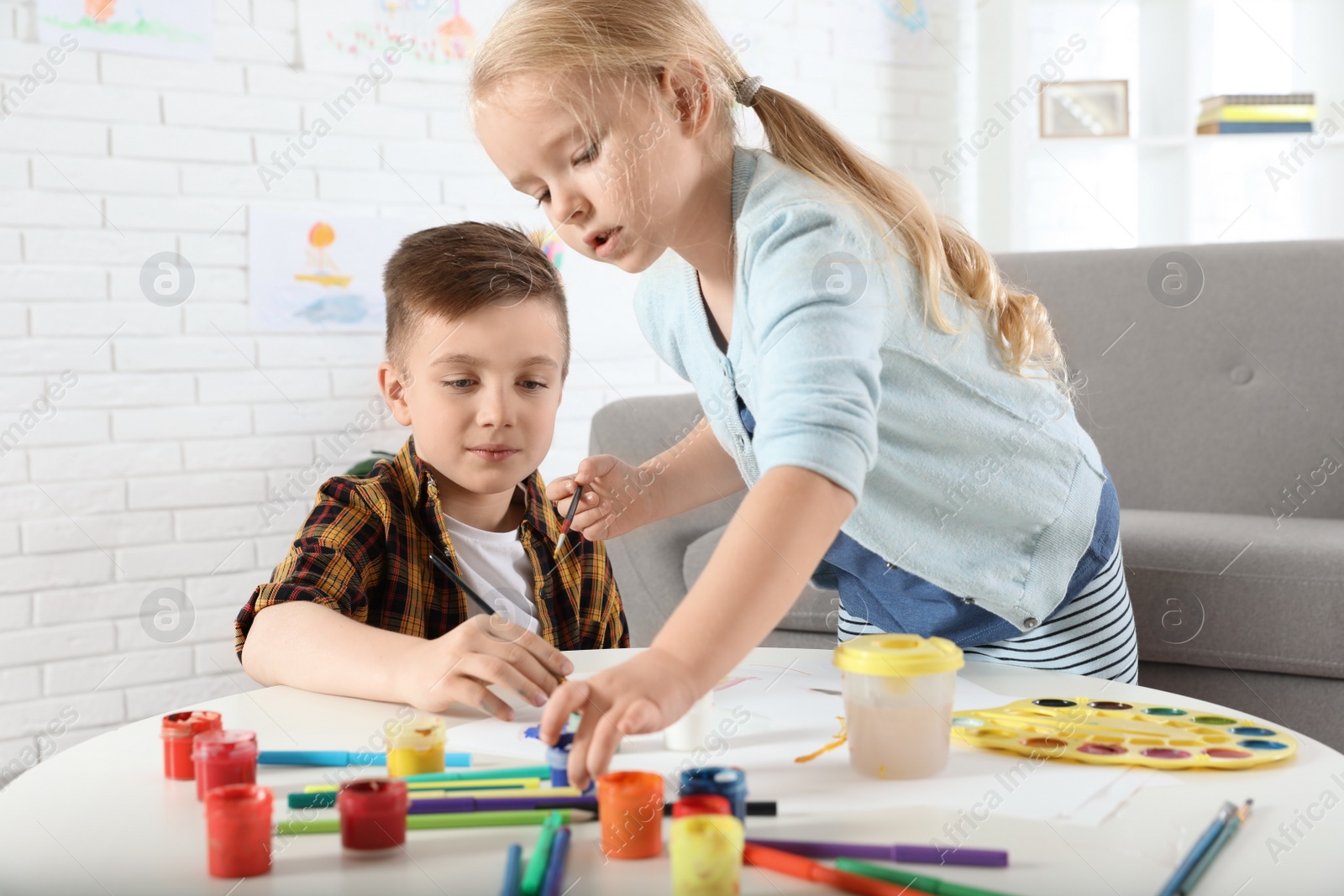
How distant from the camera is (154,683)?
2367 mm

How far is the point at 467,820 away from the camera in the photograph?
22.8 inches

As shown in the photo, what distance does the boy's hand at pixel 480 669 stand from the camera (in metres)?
0.78

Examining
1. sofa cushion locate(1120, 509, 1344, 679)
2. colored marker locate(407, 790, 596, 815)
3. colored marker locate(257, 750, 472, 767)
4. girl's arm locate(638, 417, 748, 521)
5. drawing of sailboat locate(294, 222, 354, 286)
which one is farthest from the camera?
drawing of sailboat locate(294, 222, 354, 286)

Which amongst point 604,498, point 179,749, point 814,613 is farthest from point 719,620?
point 814,613

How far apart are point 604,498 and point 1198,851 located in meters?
0.63

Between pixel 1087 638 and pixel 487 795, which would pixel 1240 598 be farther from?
pixel 487 795

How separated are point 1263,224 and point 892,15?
120 centimetres

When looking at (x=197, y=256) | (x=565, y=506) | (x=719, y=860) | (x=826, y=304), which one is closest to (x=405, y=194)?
(x=197, y=256)

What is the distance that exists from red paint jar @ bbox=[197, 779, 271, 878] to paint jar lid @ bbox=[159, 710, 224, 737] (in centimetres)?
17

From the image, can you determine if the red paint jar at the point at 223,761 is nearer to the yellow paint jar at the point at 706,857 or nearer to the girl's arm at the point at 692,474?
the yellow paint jar at the point at 706,857

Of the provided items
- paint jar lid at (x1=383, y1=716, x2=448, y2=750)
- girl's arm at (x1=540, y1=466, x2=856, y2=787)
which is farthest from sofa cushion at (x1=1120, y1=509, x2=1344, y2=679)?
paint jar lid at (x1=383, y1=716, x2=448, y2=750)

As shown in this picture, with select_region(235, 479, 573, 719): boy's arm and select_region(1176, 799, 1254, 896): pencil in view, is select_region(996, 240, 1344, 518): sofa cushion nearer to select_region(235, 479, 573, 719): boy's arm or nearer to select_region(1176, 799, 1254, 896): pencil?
select_region(235, 479, 573, 719): boy's arm

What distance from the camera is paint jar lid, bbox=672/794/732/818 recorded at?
54cm

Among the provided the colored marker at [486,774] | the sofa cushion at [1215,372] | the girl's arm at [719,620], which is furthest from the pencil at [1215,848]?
the sofa cushion at [1215,372]
